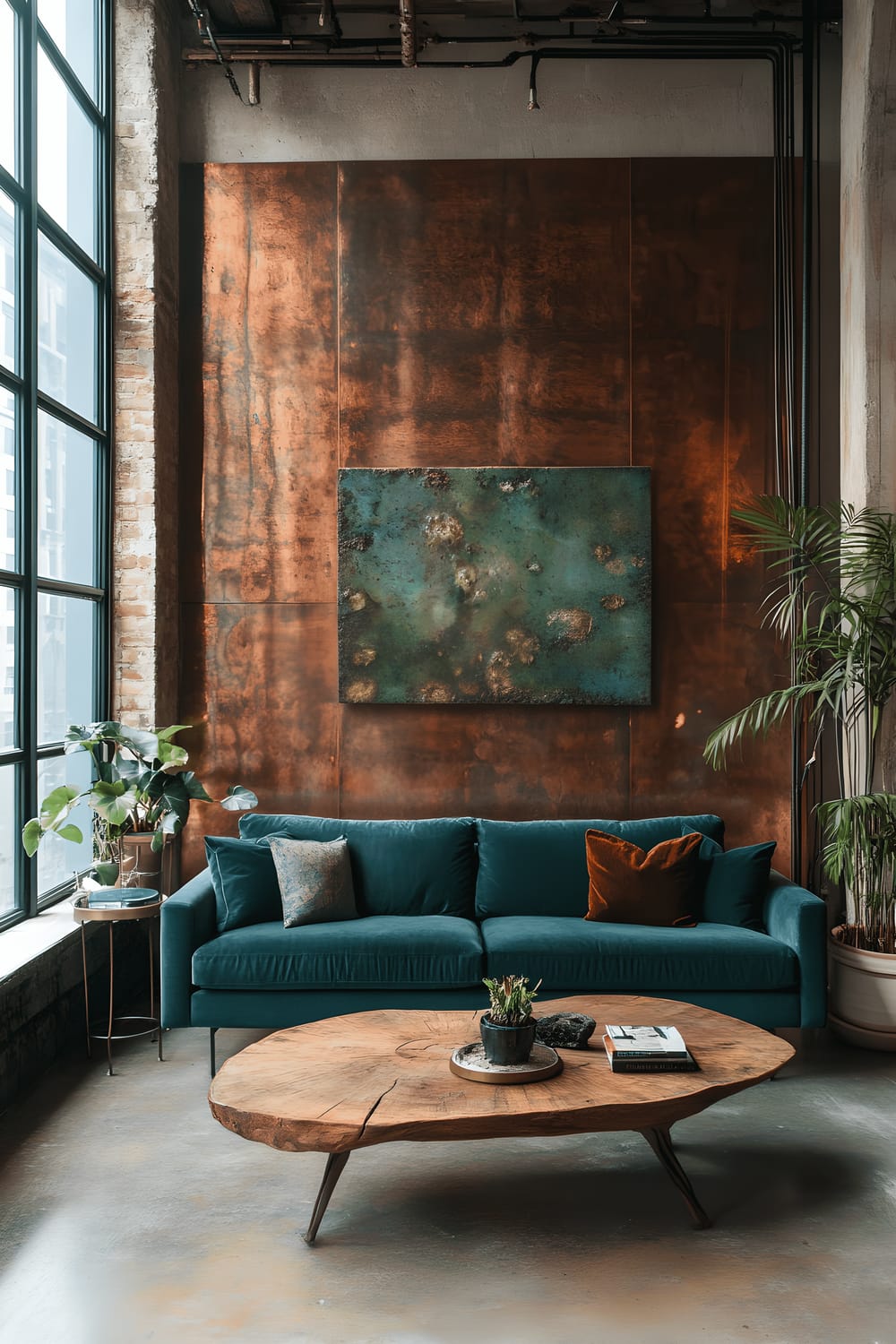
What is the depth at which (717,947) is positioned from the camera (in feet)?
13.0

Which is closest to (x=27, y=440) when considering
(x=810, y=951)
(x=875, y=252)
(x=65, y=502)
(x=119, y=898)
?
(x=65, y=502)

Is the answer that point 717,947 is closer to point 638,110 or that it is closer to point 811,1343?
point 811,1343

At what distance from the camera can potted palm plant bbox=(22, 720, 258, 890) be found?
4.20 meters

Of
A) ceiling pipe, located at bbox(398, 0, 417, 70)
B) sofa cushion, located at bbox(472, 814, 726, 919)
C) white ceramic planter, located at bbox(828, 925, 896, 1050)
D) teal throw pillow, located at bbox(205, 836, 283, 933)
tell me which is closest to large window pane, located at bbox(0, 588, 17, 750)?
teal throw pillow, located at bbox(205, 836, 283, 933)

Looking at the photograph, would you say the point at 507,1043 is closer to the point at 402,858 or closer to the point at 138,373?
the point at 402,858

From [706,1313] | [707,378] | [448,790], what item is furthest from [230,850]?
[707,378]

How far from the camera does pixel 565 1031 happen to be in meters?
3.04

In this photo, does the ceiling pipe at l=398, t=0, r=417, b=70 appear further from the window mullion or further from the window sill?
the window sill

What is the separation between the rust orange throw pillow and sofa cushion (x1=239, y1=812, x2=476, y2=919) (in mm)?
584

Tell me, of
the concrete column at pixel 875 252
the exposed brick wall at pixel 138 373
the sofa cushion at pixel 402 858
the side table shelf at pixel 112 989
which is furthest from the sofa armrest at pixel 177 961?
the concrete column at pixel 875 252

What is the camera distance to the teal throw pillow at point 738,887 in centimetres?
431

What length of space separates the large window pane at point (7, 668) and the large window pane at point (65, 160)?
5.52 ft

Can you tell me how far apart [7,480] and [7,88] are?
1.51 metres

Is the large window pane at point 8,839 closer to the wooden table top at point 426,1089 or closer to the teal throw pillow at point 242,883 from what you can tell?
the teal throw pillow at point 242,883
